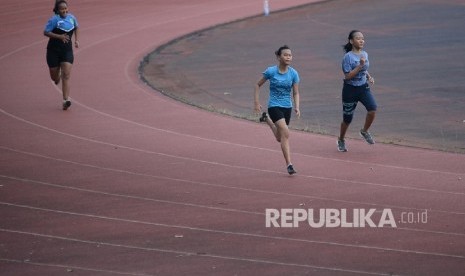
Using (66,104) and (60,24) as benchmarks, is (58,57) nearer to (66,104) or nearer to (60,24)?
(60,24)

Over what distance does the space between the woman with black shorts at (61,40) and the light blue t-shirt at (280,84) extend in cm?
559

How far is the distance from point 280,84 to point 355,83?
179 centimetres

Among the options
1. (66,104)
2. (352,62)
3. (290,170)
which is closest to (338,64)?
(66,104)

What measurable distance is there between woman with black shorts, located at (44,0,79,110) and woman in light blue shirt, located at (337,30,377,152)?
5.45 m

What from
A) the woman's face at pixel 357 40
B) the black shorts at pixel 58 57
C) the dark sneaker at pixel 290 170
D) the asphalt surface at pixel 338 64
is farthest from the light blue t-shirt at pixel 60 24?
the dark sneaker at pixel 290 170

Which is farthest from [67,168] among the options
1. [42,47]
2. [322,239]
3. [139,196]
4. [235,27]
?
[235,27]

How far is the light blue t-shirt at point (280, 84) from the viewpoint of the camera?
14.4 m

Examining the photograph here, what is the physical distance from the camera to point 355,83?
15758mm

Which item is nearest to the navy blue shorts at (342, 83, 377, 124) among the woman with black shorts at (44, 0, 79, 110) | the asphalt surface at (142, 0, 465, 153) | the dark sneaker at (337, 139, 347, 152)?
the dark sneaker at (337, 139, 347, 152)

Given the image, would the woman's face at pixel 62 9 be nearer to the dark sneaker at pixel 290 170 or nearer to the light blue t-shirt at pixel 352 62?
the light blue t-shirt at pixel 352 62

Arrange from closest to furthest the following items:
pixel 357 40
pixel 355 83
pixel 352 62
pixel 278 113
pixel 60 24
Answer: pixel 278 113 → pixel 357 40 → pixel 352 62 → pixel 355 83 → pixel 60 24

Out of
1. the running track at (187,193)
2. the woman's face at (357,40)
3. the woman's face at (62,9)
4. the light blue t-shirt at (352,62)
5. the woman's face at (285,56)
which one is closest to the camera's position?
the running track at (187,193)

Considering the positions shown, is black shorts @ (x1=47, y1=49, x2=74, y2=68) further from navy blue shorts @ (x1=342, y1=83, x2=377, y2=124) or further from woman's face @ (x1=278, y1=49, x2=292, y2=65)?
woman's face @ (x1=278, y1=49, x2=292, y2=65)

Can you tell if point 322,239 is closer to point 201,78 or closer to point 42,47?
point 201,78
